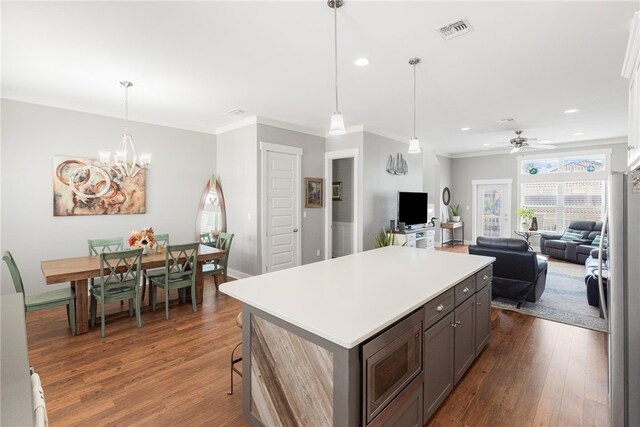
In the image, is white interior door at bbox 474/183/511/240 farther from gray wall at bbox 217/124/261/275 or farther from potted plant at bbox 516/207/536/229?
gray wall at bbox 217/124/261/275

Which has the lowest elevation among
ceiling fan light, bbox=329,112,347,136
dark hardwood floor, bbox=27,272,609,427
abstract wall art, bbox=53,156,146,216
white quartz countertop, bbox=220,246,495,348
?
dark hardwood floor, bbox=27,272,609,427

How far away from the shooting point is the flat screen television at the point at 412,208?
20.5 feet

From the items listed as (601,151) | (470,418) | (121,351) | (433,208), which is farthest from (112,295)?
(601,151)

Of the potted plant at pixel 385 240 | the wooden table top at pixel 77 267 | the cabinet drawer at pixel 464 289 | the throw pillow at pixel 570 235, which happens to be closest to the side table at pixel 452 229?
the throw pillow at pixel 570 235

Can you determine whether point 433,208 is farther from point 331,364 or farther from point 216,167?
point 331,364

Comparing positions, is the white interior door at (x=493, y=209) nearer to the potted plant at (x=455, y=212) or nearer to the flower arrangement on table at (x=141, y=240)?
the potted plant at (x=455, y=212)

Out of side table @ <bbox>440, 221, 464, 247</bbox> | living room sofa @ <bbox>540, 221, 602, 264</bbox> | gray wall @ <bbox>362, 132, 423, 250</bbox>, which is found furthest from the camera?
side table @ <bbox>440, 221, 464, 247</bbox>

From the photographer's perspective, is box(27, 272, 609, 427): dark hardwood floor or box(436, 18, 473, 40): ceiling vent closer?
box(27, 272, 609, 427): dark hardwood floor

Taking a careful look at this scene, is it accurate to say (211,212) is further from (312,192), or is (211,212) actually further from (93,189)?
(312,192)

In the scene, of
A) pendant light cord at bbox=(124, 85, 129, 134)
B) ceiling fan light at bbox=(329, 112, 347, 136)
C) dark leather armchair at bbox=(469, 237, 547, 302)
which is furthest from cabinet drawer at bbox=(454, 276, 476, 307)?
pendant light cord at bbox=(124, 85, 129, 134)

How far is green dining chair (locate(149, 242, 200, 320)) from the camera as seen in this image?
12.7 feet

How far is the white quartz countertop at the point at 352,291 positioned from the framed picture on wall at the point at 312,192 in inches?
120

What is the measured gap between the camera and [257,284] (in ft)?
6.74

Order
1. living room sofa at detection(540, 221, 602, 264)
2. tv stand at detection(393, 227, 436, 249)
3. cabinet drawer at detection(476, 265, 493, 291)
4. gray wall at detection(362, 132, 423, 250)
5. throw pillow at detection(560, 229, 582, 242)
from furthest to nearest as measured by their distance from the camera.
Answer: throw pillow at detection(560, 229, 582, 242)
living room sofa at detection(540, 221, 602, 264)
tv stand at detection(393, 227, 436, 249)
gray wall at detection(362, 132, 423, 250)
cabinet drawer at detection(476, 265, 493, 291)
